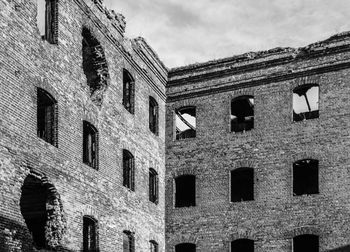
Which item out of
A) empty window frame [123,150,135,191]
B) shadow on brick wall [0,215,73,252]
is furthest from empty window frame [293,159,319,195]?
shadow on brick wall [0,215,73,252]

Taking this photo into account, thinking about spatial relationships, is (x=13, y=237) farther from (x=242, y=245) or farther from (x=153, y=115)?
(x=242, y=245)

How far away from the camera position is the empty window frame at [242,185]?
2247 cm

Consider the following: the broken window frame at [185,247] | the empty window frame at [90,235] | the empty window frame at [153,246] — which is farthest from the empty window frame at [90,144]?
the broken window frame at [185,247]

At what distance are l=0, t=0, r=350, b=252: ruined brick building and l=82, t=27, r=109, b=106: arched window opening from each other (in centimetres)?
4

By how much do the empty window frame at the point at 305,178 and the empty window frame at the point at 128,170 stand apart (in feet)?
19.6

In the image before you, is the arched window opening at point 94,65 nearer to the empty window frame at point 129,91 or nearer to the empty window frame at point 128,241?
the empty window frame at point 129,91

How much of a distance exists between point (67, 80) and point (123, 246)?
5724 millimetres

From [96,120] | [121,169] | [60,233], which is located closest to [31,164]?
[60,233]

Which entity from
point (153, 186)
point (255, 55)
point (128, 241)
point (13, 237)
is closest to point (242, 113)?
point (255, 55)

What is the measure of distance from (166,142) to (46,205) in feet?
28.2

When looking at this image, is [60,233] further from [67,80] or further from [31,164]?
[67,80]

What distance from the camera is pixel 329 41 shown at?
2194 centimetres

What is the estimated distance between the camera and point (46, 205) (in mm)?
15148

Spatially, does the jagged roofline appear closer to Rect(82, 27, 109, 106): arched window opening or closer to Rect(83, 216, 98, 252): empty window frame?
Rect(82, 27, 109, 106): arched window opening
